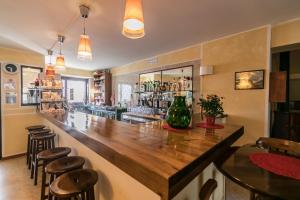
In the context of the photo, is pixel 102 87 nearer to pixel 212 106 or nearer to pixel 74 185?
pixel 212 106

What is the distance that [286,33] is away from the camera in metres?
2.53

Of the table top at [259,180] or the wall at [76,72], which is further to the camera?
the wall at [76,72]

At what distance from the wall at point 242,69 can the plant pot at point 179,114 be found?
6.24 feet

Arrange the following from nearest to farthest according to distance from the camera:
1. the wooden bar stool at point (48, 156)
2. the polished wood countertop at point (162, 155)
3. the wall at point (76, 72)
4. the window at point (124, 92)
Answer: the polished wood countertop at point (162, 155) → the wooden bar stool at point (48, 156) → the window at point (124, 92) → the wall at point (76, 72)

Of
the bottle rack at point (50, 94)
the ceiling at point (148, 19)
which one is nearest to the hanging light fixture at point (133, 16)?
the ceiling at point (148, 19)

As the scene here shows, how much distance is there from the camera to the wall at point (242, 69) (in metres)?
2.68

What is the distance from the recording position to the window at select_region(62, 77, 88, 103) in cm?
675

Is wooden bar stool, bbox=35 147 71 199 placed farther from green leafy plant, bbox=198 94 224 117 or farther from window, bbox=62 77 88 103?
window, bbox=62 77 88 103

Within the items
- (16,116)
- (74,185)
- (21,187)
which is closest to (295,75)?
→ (74,185)

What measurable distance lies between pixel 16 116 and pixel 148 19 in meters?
3.55

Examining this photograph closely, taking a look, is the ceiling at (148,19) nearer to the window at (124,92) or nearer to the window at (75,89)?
the window at (124,92)

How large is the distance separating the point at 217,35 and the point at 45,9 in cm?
280

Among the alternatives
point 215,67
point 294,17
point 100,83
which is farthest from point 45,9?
point 100,83

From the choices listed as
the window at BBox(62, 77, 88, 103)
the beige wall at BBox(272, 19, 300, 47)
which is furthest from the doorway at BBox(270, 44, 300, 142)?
the window at BBox(62, 77, 88, 103)
